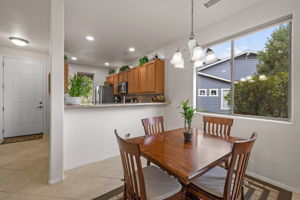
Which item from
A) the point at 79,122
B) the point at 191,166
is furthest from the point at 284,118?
the point at 79,122

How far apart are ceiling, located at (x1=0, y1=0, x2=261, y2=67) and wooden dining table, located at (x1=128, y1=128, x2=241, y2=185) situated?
2068 millimetres

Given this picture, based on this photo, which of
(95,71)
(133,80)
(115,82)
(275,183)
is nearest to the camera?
(275,183)

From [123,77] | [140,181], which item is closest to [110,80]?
[123,77]

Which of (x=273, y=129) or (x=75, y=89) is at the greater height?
(x=75, y=89)

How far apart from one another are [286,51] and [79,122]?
343cm

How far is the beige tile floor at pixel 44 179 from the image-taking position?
1.70 metres

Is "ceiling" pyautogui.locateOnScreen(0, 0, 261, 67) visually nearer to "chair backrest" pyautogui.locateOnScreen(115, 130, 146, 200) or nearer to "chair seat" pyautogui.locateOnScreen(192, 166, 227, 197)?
"chair backrest" pyautogui.locateOnScreen(115, 130, 146, 200)

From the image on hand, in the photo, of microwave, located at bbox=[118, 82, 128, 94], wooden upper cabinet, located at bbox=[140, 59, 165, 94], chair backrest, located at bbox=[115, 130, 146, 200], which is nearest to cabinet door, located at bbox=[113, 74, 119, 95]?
microwave, located at bbox=[118, 82, 128, 94]

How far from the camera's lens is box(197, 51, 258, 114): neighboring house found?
2.36m

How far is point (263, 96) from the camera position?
2.20 metres

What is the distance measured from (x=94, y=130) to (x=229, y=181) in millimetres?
2261

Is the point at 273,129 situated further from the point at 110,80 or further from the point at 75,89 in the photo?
the point at 110,80

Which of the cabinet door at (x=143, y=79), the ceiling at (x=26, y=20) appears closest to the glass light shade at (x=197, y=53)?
the ceiling at (x=26, y=20)

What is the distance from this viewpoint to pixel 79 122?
2352 mm
